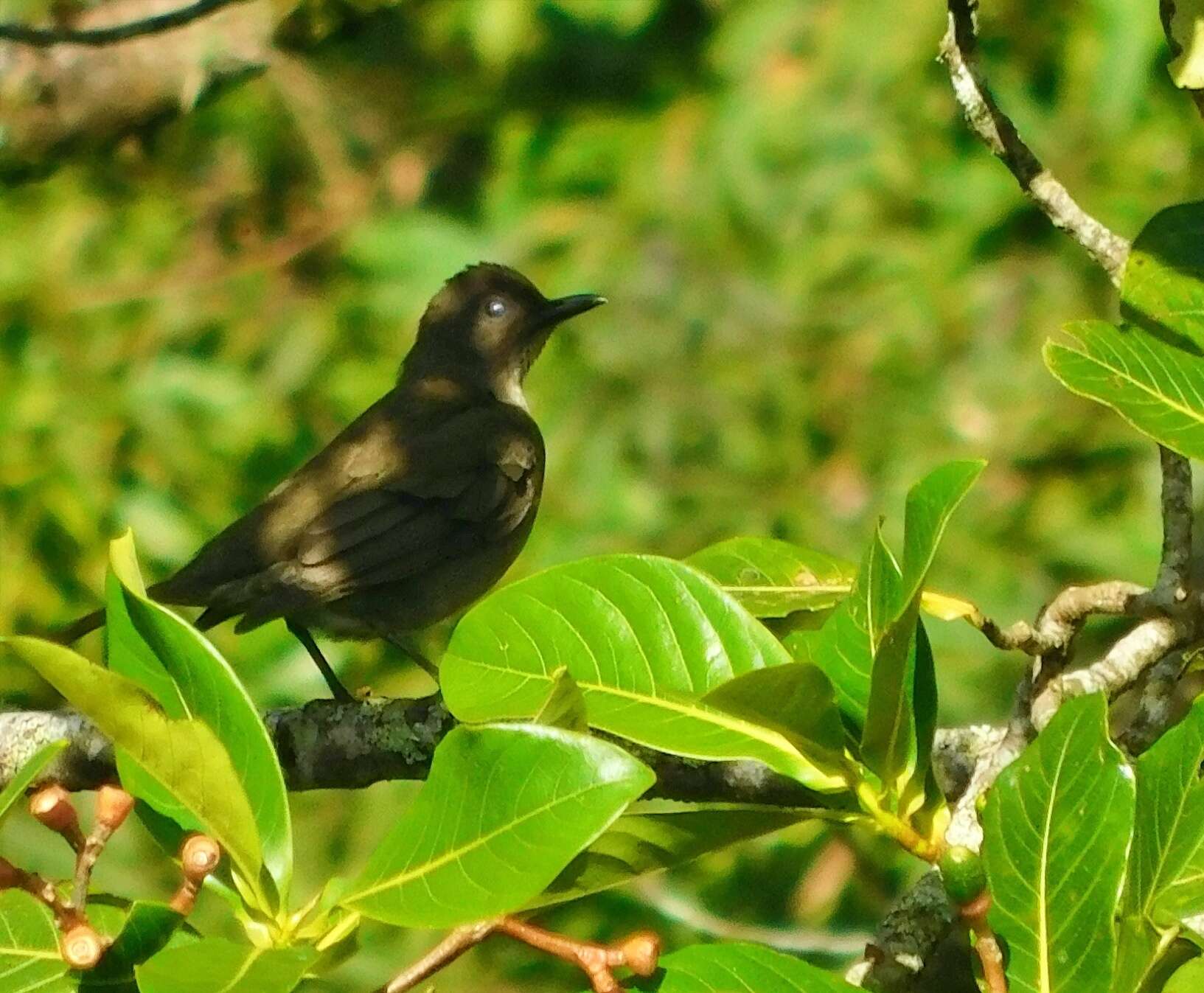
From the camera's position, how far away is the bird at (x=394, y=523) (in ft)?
16.5

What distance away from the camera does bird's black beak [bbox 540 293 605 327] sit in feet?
20.1

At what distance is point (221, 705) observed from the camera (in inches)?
74.2

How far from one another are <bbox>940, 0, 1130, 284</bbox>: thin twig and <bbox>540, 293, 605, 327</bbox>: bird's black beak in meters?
3.44

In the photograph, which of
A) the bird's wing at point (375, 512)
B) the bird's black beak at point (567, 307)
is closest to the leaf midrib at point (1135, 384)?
the bird's wing at point (375, 512)

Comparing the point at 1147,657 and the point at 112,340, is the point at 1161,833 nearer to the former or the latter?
the point at 1147,657

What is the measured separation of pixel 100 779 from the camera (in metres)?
2.93

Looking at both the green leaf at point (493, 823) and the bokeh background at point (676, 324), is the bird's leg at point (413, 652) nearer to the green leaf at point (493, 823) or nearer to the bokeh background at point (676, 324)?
the bokeh background at point (676, 324)

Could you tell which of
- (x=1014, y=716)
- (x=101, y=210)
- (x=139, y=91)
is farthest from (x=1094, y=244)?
(x=101, y=210)

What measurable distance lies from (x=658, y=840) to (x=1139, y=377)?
87 centimetres

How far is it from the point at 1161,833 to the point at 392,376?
524 centimetres

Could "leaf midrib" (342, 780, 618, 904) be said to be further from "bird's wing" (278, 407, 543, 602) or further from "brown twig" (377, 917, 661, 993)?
"bird's wing" (278, 407, 543, 602)

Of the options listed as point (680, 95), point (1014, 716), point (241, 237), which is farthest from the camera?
point (241, 237)

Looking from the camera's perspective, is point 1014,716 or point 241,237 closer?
point 1014,716

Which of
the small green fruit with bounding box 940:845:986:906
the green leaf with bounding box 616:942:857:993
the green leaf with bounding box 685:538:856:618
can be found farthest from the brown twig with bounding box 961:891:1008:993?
the green leaf with bounding box 685:538:856:618
